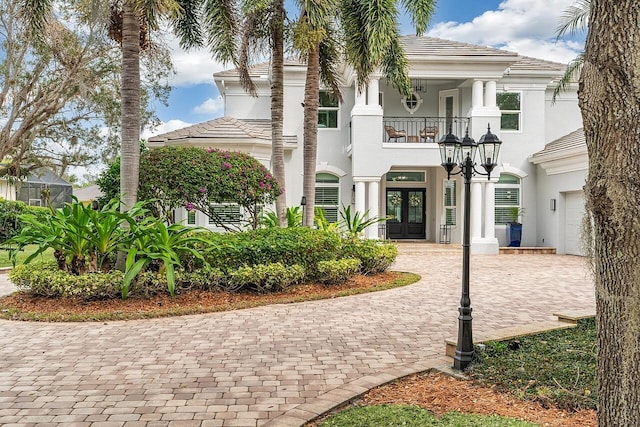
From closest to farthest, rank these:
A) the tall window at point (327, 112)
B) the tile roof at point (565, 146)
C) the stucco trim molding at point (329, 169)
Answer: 1. the tile roof at point (565, 146)
2. the stucco trim molding at point (329, 169)
3. the tall window at point (327, 112)

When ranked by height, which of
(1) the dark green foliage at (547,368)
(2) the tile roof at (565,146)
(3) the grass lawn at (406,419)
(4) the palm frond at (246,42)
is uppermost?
(4) the palm frond at (246,42)

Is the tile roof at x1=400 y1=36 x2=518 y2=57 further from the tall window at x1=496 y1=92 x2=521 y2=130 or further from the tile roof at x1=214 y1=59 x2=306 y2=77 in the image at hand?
the tile roof at x1=214 y1=59 x2=306 y2=77

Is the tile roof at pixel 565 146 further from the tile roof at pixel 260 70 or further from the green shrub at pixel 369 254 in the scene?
the tile roof at pixel 260 70

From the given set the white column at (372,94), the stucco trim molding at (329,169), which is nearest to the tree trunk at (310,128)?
the white column at (372,94)

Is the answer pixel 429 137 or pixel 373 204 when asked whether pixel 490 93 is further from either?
pixel 373 204

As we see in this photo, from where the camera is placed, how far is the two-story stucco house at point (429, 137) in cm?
1733

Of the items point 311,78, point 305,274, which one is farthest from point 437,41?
point 305,274

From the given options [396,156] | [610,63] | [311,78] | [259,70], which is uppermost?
[259,70]

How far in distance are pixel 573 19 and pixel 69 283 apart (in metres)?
14.8

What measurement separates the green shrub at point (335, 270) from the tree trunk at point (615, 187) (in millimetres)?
7299

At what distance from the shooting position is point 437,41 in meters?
18.7

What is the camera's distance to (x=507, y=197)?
19266mm

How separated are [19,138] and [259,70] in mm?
10392

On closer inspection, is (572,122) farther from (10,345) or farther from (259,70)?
(10,345)
